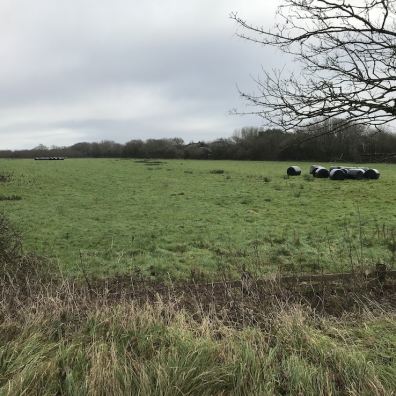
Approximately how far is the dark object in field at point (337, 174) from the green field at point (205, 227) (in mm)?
5451

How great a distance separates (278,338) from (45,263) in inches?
234

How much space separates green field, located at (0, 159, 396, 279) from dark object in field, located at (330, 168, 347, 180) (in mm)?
5451

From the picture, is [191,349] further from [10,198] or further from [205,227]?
[10,198]

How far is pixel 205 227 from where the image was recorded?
17438mm

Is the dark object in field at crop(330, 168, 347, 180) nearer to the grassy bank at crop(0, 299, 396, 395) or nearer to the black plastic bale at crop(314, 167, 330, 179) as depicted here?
the black plastic bale at crop(314, 167, 330, 179)

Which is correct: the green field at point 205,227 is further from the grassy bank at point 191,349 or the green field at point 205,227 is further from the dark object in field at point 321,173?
the dark object in field at point 321,173

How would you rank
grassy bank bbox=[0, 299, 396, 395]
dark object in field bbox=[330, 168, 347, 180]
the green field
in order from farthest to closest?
1. dark object in field bbox=[330, 168, 347, 180]
2. the green field
3. grassy bank bbox=[0, 299, 396, 395]

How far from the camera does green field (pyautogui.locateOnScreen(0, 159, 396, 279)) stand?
11547 millimetres

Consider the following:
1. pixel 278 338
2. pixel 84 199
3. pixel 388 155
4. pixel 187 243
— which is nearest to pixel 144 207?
pixel 84 199

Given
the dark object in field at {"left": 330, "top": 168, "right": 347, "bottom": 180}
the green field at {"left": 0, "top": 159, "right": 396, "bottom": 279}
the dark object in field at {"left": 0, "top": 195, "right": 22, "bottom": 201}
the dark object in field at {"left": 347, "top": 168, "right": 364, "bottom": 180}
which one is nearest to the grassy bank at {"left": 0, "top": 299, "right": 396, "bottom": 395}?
the green field at {"left": 0, "top": 159, "right": 396, "bottom": 279}

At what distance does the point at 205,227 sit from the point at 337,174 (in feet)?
79.0

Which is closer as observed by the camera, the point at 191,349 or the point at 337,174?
the point at 191,349

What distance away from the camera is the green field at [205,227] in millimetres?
11547

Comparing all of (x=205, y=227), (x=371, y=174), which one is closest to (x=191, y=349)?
(x=205, y=227)
